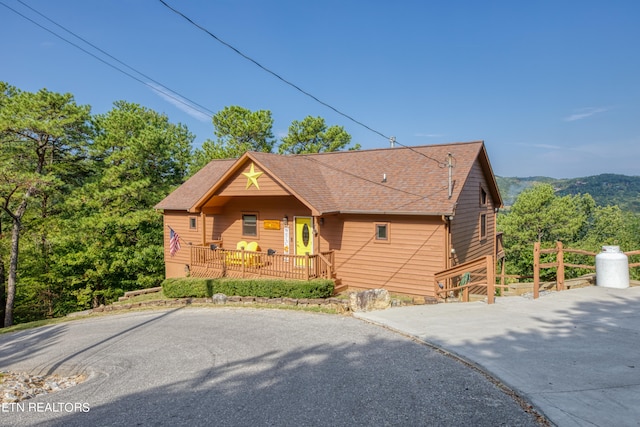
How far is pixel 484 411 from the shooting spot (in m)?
4.76

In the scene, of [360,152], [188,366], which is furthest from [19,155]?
[188,366]

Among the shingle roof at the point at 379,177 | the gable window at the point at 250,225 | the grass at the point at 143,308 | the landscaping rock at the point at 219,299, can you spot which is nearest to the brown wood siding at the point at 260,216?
the gable window at the point at 250,225

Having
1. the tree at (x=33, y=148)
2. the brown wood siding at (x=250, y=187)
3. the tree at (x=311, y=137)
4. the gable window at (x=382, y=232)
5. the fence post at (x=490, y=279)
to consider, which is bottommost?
the fence post at (x=490, y=279)

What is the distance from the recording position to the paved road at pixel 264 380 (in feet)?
15.9

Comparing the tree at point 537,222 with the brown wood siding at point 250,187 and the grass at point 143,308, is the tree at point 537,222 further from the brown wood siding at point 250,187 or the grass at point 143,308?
the grass at point 143,308

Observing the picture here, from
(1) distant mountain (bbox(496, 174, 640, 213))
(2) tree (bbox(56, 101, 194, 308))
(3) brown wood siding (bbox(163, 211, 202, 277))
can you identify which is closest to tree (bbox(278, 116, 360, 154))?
(2) tree (bbox(56, 101, 194, 308))

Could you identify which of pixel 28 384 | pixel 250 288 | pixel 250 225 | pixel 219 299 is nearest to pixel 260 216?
pixel 250 225

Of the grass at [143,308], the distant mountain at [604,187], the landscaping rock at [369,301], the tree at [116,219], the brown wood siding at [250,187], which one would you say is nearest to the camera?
the landscaping rock at [369,301]

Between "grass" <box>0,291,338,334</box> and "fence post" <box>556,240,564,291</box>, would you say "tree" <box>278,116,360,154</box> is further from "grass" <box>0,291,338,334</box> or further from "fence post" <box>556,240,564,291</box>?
"fence post" <box>556,240,564,291</box>

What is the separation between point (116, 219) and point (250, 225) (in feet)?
30.5

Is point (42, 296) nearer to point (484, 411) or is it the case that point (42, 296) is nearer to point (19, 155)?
point (19, 155)

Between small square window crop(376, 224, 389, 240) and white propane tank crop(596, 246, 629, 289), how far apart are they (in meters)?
6.33

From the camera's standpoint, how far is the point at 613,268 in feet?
35.5

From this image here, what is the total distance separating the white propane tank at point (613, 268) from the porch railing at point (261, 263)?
8.34m
